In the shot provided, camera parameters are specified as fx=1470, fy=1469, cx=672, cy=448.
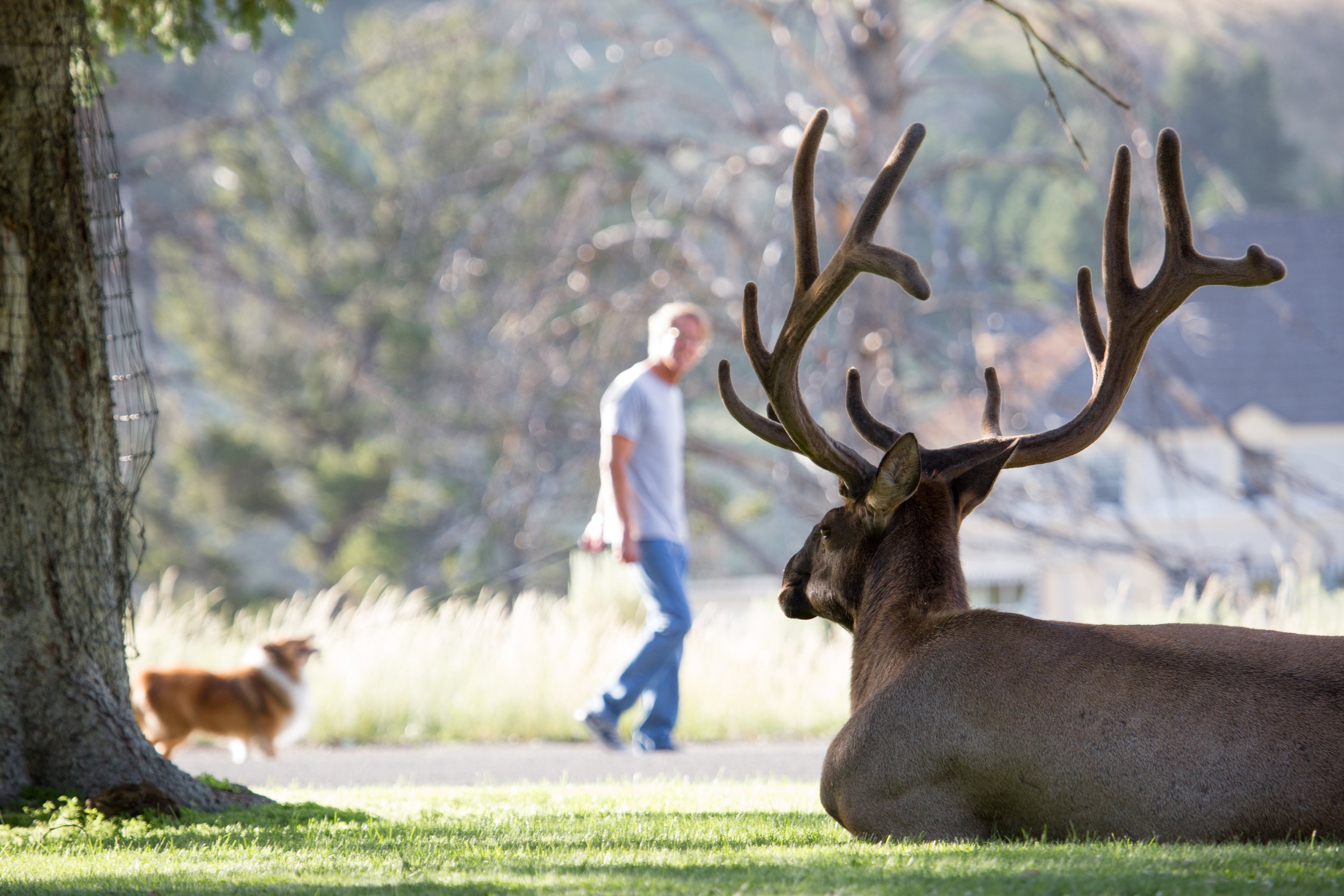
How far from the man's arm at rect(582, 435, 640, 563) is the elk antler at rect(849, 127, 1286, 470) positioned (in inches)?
147

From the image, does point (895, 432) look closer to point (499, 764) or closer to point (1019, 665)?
point (1019, 665)

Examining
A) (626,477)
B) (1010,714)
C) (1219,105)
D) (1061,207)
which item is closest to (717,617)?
(626,477)

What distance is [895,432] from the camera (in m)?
4.98

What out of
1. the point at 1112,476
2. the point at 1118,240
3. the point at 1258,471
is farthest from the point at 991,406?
the point at 1112,476

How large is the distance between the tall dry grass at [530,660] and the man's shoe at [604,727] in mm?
1242

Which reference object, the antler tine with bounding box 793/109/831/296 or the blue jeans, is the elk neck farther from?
the blue jeans

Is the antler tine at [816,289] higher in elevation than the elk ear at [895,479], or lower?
higher

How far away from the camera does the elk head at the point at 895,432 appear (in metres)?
4.48

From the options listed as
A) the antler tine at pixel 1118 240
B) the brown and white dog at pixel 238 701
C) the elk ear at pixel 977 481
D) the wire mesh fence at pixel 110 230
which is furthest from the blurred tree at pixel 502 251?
the elk ear at pixel 977 481

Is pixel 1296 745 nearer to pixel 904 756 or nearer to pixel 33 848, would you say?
pixel 904 756

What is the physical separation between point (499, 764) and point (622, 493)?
1907 mm

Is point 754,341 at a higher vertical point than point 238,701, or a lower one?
higher

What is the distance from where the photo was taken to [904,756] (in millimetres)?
3988

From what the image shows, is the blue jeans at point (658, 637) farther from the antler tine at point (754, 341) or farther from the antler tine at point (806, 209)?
the antler tine at point (806, 209)
